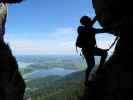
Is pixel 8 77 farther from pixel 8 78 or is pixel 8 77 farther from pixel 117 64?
pixel 117 64

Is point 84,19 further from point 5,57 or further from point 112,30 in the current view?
point 5,57

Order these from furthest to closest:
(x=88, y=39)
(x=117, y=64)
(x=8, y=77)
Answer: (x=8, y=77), (x=117, y=64), (x=88, y=39)

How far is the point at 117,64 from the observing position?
55.9 ft

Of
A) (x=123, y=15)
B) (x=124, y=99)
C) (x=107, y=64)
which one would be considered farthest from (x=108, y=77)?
(x=123, y=15)

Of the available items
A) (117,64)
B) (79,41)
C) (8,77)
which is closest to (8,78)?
(8,77)

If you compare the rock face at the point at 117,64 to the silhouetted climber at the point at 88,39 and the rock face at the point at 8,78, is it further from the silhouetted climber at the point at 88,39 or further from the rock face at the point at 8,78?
the rock face at the point at 8,78

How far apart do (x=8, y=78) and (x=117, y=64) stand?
13870 millimetres

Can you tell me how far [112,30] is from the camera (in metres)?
19.2

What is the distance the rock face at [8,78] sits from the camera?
26366 mm

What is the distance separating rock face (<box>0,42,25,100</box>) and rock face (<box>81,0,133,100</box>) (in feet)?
33.2

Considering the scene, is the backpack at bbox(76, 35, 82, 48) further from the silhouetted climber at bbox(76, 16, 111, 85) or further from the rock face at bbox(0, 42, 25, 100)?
the rock face at bbox(0, 42, 25, 100)

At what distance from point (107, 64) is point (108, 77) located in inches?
45.7

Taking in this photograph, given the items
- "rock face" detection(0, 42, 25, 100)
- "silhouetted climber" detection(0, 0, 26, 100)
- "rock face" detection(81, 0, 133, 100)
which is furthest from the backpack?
"rock face" detection(0, 42, 25, 100)

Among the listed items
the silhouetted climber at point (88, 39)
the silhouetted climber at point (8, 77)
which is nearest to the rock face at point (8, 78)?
the silhouetted climber at point (8, 77)
